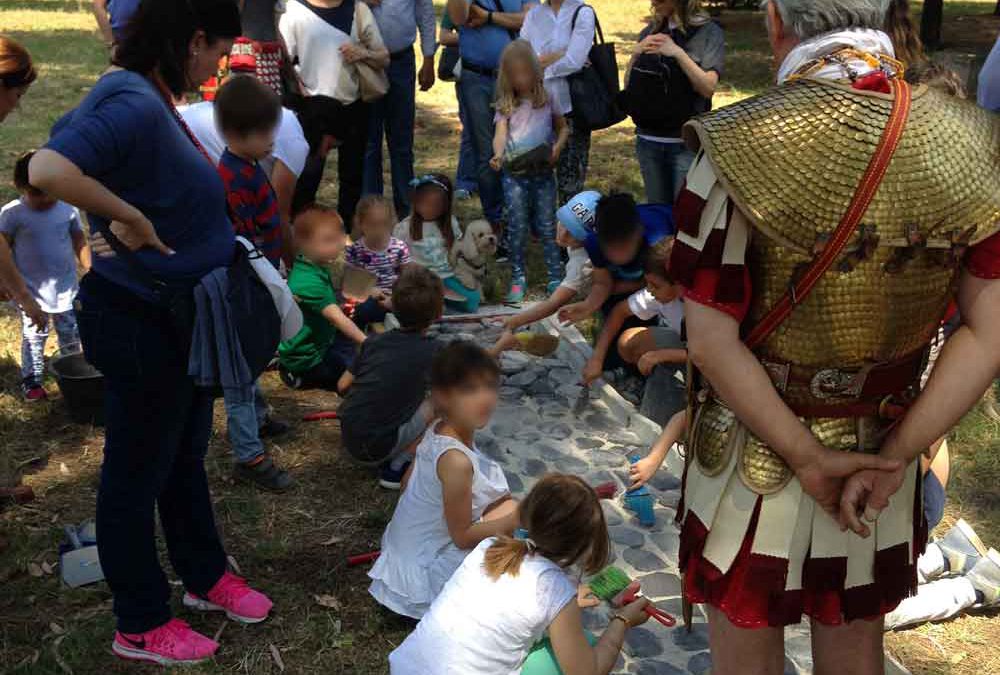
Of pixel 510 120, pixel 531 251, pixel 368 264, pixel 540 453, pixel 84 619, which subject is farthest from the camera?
pixel 531 251

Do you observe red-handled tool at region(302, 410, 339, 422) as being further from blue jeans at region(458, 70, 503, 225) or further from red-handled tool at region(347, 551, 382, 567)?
blue jeans at region(458, 70, 503, 225)

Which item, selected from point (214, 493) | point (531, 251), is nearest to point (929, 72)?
point (214, 493)

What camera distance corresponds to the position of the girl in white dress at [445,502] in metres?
3.54

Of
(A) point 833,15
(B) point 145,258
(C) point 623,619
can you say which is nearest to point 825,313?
(A) point 833,15

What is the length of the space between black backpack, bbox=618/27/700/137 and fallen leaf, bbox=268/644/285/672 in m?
3.86

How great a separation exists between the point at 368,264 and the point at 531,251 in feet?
5.78

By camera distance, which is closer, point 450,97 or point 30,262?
point 30,262

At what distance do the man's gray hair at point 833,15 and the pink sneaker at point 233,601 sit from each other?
2.56 metres

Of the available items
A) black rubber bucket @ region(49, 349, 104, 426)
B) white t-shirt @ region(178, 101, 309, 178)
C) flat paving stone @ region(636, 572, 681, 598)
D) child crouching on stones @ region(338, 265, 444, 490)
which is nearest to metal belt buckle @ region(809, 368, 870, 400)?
flat paving stone @ region(636, 572, 681, 598)

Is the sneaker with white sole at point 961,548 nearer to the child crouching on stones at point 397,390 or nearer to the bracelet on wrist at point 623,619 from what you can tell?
the bracelet on wrist at point 623,619

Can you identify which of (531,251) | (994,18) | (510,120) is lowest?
(994,18)

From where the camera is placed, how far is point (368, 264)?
5949mm

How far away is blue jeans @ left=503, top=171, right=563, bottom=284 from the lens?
6656mm

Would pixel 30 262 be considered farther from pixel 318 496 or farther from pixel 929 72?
pixel 929 72
